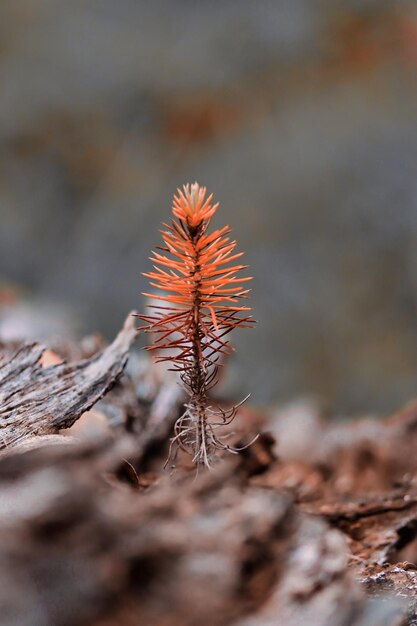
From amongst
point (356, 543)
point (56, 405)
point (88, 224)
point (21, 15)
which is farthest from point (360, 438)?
point (21, 15)

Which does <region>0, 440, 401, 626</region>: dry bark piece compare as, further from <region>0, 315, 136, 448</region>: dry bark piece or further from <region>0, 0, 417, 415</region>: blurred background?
<region>0, 0, 417, 415</region>: blurred background

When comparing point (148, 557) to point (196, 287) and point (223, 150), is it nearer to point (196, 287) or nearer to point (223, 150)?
point (196, 287)

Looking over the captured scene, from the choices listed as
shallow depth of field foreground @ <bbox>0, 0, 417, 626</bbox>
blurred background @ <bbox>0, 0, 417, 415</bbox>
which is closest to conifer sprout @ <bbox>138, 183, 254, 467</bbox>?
shallow depth of field foreground @ <bbox>0, 0, 417, 626</bbox>

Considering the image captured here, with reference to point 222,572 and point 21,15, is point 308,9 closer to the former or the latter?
point 21,15

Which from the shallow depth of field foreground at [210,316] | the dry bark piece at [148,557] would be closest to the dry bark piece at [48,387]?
the shallow depth of field foreground at [210,316]

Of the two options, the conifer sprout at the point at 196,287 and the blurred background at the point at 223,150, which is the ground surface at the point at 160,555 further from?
the blurred background at the point at 223,150

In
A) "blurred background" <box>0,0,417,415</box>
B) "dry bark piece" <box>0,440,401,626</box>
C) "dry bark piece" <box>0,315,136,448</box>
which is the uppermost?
"blurred background" <box>0,0,417,415</box>

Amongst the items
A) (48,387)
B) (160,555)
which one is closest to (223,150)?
(48,387)
